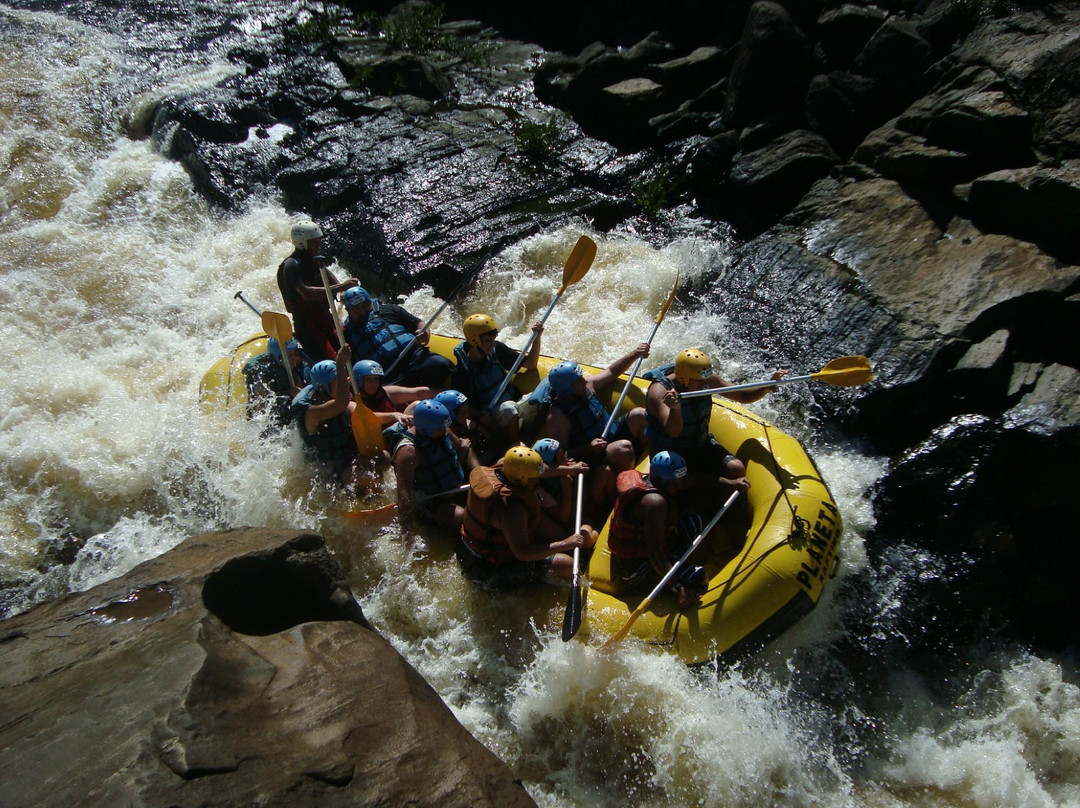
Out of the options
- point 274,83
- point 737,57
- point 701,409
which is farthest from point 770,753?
point 274,83

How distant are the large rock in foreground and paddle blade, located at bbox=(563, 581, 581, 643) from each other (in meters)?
0.76

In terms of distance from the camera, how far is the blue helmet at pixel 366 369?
463 centimetres

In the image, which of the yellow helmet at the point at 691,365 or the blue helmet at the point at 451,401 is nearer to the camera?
the yellow helmet at the point at 691,365

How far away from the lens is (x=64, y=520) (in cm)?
496

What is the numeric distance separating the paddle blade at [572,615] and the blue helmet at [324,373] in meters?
1.88

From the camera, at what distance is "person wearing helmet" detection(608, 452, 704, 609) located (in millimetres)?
3719

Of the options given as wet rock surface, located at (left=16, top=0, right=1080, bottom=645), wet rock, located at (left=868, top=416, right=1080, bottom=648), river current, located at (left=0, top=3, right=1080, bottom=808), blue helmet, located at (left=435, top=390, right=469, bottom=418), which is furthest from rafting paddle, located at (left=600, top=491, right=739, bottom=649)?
blue helmet, located at (left=435, top=390, right=469, bottom=418)

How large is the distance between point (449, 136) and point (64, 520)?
5.82 m

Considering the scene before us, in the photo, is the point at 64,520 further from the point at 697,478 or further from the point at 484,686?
the point at 697,478

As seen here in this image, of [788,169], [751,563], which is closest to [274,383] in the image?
[751,563]

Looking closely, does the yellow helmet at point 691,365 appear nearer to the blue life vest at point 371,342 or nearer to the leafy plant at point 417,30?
the blue life vest at point 371,342

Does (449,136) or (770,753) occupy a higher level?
(449,136)

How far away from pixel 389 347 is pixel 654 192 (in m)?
3.76

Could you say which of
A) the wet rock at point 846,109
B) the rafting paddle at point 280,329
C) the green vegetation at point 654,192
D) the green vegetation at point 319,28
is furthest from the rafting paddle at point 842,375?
the green vegetation at point 319,28
